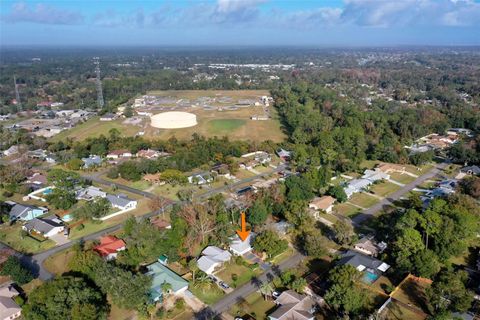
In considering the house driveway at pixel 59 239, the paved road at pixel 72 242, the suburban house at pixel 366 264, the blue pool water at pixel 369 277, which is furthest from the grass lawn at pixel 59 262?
the blue pool water at pixel 369 277

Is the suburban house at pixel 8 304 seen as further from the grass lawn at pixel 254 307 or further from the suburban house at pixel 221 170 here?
the suburban house at pixel 221 170

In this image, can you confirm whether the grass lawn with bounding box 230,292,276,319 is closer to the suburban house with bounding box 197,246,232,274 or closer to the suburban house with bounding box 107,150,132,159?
the suburban house with bounding box 197,246,232,274

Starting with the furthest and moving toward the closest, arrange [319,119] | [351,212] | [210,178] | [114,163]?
[319,119] → [114,163] → [210,178] → [351,212]

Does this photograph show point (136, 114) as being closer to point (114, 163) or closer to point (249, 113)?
point (249, 113)

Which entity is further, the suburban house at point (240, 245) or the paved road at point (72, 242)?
the suburban house at point (240, 245)

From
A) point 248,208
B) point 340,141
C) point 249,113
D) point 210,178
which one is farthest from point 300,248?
point 249,113

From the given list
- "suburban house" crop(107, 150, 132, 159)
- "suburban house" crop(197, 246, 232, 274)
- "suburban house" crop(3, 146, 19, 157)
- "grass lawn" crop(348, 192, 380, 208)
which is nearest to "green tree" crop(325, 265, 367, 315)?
"suburban house" crop(197, 246, 232, 274)

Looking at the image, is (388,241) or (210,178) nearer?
(388,241)

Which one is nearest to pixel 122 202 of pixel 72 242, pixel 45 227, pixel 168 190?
pixel 168 190
